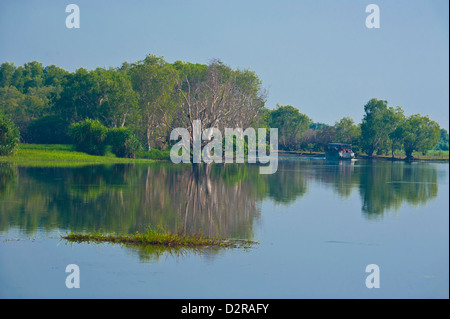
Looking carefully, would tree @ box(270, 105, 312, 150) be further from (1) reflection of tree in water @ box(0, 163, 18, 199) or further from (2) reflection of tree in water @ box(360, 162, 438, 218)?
(1) reflection of tree in water @ box(0, 163, 18, 199)

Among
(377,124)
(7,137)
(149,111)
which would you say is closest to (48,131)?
(149,111)

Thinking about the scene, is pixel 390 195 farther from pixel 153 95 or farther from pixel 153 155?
pixel 153 95

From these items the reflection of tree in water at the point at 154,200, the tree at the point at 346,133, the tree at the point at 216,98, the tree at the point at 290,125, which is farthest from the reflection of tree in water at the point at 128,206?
the tree at the point at 290,125

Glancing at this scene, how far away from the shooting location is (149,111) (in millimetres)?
58469

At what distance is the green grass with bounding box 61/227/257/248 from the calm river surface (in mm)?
380

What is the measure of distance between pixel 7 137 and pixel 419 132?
60474 millimetres

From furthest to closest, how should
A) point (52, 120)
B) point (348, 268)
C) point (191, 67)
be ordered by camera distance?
point (191, 67)
point (52, 120)
point (348, 268)

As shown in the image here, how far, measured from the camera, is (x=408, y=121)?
263 feet
